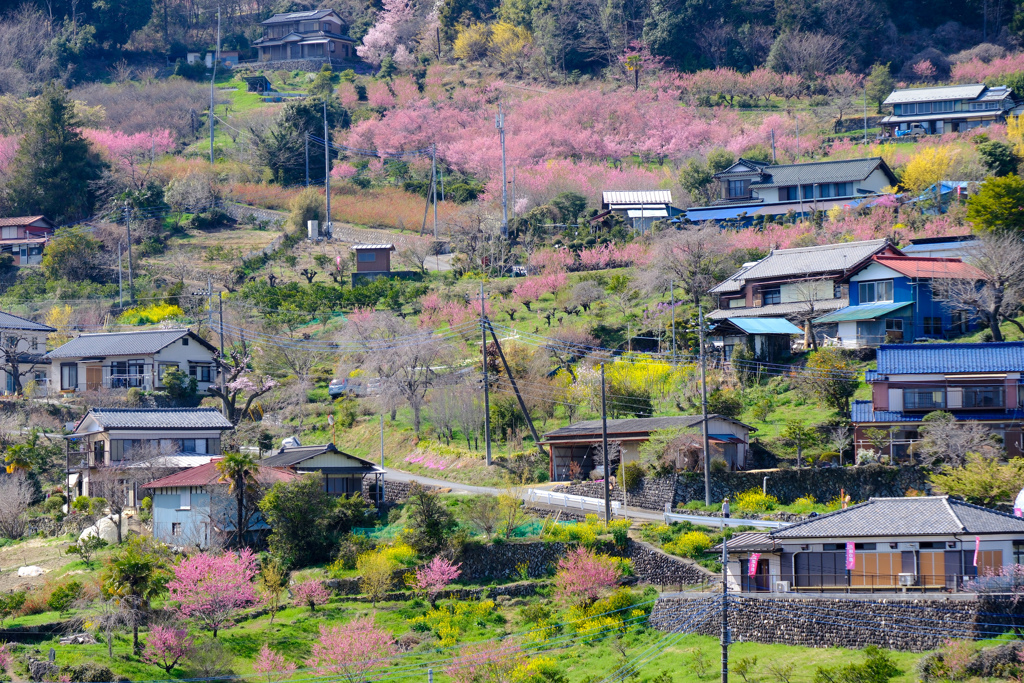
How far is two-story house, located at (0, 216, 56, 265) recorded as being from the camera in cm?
7725

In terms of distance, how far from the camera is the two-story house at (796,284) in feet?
179

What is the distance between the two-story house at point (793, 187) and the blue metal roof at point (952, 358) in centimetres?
2494

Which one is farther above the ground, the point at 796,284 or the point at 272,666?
the point at 796,284

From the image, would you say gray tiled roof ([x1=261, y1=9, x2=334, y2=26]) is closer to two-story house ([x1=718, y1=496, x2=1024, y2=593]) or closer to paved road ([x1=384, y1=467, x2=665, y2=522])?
paved road ([x1=384, y1=467, x2=665, y2=522])

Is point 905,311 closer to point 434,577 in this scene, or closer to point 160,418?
point 434,577

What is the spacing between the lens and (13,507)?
156 feet

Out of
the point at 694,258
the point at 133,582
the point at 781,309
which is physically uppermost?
the point at 694,258

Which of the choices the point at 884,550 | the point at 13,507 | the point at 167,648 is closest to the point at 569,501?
the point at 884,550

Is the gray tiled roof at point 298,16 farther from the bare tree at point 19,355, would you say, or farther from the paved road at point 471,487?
the paved road at point 471,487

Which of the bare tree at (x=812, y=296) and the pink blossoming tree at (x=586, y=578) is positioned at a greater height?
the bare tree at (x=812, y=296)

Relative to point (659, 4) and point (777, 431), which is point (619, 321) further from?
point (659, 4)

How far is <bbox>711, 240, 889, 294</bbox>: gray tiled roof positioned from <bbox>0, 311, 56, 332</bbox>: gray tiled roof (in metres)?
33.3

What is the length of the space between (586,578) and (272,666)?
8859 mm

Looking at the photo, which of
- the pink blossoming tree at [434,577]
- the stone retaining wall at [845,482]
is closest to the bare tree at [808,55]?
the stone retaining wall at [845,482]
